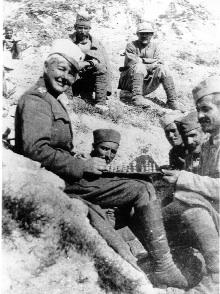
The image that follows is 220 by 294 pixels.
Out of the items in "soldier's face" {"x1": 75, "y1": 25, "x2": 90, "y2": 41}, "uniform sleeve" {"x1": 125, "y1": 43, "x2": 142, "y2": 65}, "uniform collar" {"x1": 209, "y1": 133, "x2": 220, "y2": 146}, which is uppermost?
"soldier's face" {"x1": 75, "y1": 25, "x2": 90, "y2": 41}

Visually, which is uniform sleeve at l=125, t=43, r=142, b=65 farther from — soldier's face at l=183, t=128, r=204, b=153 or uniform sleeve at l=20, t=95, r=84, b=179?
uniform sleeve at l=20, t=95, r=84, b=179

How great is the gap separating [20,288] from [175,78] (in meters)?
8.57

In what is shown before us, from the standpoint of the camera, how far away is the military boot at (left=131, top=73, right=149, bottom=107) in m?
8.38

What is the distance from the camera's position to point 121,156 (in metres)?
6.49

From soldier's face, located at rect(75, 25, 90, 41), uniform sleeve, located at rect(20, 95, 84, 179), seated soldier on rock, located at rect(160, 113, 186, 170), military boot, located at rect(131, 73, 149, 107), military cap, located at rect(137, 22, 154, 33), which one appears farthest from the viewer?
military cap, located at rect(137, 22, 154, 33)

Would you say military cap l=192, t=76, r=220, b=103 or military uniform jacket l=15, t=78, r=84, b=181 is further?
military cap l=192, t=76, r=220, b=103

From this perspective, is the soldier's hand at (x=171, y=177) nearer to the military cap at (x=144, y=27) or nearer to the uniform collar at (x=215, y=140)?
the uniform collar at (x=215, y=140)

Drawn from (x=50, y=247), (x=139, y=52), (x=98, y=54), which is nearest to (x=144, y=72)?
(x=139, y=52)

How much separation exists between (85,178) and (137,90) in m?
5.43

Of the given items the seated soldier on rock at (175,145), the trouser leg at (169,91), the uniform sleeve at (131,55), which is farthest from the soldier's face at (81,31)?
the seated soldier on rock at (175,145)

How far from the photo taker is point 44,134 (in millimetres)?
3055

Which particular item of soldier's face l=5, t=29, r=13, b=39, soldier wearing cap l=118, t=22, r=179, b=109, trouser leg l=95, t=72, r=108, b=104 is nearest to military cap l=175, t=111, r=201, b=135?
→ trouser leg l=95, t=72, r=108, b=104

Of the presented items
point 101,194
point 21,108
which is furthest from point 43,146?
point 101,194

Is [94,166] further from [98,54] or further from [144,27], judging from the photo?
[144,27]
